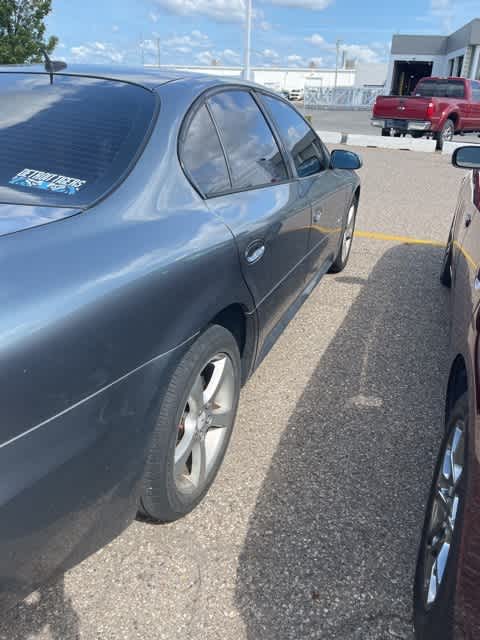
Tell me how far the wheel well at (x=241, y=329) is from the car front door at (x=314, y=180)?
3.10 ft

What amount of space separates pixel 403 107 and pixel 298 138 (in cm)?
1309

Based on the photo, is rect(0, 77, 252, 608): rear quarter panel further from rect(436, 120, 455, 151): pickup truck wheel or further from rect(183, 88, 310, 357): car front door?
rect(436, 120, 455, 151): pickup truck wheel

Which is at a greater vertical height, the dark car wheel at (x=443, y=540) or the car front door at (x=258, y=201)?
the car front door at (x=258, y=201)

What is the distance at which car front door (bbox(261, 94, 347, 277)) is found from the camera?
3.06 meters

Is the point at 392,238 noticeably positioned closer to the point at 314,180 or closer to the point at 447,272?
the point at 447,272

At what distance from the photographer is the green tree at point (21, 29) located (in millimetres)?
12242

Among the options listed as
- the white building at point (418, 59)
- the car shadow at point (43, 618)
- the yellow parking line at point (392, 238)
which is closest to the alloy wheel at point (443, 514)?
the car shadow at point (43, 618)

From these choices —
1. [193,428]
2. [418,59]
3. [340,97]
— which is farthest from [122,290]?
[418,59]

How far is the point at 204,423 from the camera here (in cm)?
211

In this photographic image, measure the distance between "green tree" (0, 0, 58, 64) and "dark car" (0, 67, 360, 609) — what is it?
1199 cm

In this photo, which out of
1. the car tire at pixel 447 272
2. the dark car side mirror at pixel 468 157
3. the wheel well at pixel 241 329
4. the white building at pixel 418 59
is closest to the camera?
the wheel well at pixel 241 329

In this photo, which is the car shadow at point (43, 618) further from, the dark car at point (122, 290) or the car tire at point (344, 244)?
the car tire at point (344, 244)

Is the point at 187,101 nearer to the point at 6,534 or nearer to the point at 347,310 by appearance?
the point at 6,534

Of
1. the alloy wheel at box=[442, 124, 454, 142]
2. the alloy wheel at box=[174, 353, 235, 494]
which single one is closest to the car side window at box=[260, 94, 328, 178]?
the alloy wheel at box=[174, 353, 235, 494]
